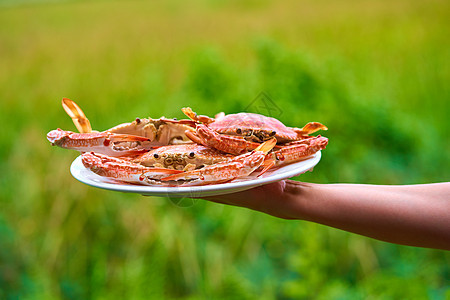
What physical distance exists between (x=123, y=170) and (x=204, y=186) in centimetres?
22

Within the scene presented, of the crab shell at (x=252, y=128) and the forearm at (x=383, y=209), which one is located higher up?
the crab shell at (x=252, y=128)

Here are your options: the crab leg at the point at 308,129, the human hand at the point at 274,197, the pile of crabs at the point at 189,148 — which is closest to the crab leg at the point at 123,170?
the pile of crabs at the point at 189,148

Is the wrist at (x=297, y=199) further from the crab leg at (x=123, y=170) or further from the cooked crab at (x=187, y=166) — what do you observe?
the crab leg at (x=123, y=170)

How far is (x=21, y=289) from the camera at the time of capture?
2176mm

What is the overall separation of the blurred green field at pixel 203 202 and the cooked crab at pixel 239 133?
41.3 inches

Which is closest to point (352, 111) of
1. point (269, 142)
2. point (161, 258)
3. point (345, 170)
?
point (345, 170)

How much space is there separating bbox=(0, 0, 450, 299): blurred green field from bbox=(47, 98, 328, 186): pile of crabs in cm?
102

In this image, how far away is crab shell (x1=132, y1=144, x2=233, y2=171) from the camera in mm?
1087

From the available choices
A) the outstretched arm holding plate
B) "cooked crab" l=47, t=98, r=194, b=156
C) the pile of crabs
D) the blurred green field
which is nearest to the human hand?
the outstretched arm holding plate

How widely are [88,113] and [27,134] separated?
16.9 inches

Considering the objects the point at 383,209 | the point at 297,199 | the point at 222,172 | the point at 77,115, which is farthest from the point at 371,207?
the point at 77,115

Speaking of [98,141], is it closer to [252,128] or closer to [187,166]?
[187,166]

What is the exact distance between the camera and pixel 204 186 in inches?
37.0

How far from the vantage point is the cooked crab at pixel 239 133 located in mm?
1093
